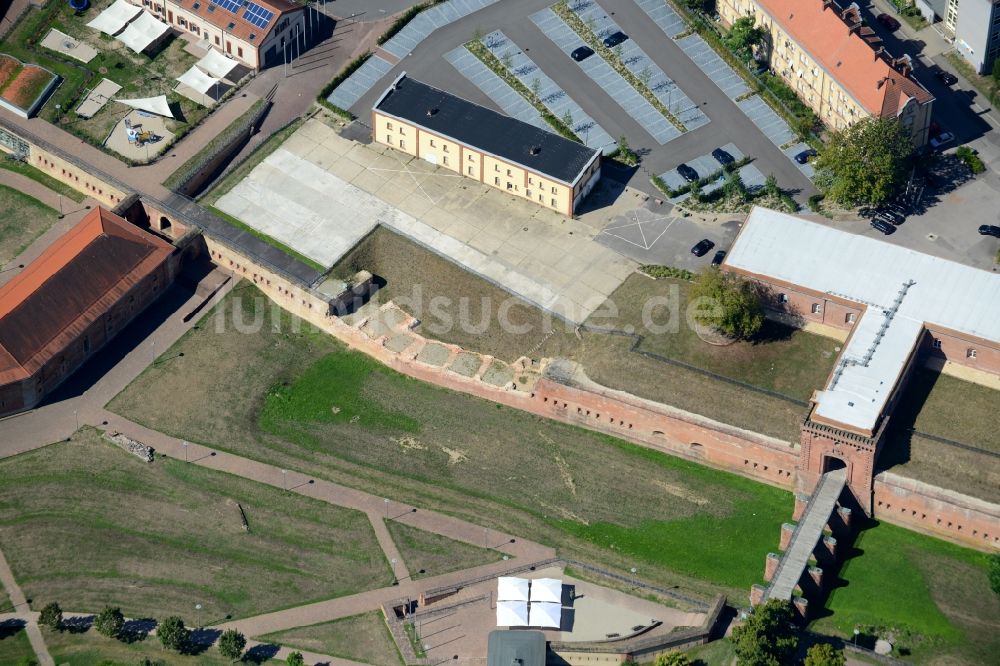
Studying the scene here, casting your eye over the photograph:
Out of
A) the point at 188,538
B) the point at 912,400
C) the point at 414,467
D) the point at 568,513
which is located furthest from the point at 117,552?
the point at 912,400

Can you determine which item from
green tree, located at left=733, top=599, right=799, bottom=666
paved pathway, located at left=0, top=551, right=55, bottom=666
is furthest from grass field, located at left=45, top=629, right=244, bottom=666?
green tree, located at left=733, top=599, right=799, bottom=666

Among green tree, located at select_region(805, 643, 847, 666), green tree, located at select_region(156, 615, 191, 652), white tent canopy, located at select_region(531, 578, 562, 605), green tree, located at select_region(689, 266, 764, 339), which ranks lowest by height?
green tree, located at select_region(805, 643, 847, 666)

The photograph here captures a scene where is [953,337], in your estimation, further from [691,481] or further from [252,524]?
[252,524]

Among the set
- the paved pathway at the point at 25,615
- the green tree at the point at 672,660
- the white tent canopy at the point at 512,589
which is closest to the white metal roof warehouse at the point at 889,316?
the green tree at the point at 672,660

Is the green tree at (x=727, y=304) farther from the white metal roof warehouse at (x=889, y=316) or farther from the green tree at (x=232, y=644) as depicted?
the green tree at (x=232, y=644)

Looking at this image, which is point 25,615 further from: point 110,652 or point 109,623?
point 110,652

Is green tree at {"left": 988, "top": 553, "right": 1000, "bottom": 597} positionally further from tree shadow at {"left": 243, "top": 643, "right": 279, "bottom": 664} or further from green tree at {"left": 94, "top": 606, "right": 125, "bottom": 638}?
green tree at {"left": 94, "top": 606, "right": 125, "bottom": 638}
